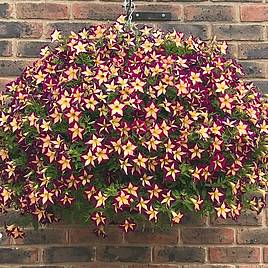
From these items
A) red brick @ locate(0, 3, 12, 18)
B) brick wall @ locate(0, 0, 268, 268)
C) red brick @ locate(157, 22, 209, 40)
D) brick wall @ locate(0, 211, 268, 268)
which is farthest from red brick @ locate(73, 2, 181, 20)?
brick wall @ locate(0, 211, 268, 268)

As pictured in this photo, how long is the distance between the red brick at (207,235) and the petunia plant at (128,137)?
0.39 m

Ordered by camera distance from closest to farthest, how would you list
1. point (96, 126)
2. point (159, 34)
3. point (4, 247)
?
point (96, 126) < point (159, 34) < point (4, 247)

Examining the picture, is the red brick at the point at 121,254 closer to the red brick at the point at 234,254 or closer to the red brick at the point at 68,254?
the red brick at the point at 68,254

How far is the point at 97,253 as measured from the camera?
7.59 feet

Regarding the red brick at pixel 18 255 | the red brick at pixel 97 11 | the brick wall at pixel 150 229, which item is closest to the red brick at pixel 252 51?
the brick wall at pixel 150 229

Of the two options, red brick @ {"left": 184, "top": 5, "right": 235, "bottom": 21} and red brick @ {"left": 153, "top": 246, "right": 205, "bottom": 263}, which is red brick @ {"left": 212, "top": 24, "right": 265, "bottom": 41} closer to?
red brick @ {"left": 184, "top": 5, "right": 235, "bottom": 21}

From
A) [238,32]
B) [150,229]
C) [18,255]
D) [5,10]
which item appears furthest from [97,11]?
[18,255]

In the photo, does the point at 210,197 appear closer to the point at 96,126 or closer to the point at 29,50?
the point at 96,126

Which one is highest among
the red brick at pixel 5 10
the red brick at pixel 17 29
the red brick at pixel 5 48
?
the red brick at pixel 5 10

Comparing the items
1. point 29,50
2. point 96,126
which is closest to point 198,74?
point 96,126

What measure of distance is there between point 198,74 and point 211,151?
22 centimetres

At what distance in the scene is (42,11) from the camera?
2.40 metres

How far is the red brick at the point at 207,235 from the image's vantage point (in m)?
2.35

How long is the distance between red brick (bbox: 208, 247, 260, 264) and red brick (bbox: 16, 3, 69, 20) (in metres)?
0.94
